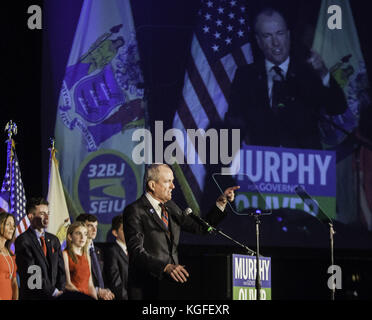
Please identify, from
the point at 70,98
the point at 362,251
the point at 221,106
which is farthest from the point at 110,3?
the point at 362,251

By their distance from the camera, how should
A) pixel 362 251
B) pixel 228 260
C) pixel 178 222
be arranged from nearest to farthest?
pixel 228 260 → pixel 178 222 → pixel 362 251

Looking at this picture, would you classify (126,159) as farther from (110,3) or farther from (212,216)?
(212,216)

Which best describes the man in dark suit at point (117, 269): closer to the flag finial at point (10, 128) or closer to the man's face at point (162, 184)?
the flag finial at point (10, 128)

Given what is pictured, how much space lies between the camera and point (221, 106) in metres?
9.26

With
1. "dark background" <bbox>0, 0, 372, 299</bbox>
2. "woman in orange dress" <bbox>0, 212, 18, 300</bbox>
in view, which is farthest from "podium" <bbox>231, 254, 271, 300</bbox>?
"dark background" <bbox>0, 0, 372, 299</bbox>

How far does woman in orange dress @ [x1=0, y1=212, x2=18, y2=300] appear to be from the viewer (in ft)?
21.1

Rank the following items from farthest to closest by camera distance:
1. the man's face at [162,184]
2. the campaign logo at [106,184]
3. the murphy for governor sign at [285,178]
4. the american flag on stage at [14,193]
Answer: the murphy for governor sign at [285,178] < the campaign logo at [106,184] < the american flag on stage at [14,193] < the man's face at [162,184]

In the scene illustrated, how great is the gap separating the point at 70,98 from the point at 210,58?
189cm

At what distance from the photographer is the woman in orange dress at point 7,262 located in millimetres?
6432

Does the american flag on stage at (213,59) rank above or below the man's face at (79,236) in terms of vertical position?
above

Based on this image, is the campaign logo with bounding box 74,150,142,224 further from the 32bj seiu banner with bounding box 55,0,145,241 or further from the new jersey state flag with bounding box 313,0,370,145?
the new jersey state flag with bounding box 313,0,370,145

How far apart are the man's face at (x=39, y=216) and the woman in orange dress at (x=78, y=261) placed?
Result: 1.98ft

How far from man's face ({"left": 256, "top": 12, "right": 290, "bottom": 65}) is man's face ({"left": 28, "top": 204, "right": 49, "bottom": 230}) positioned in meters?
4.06

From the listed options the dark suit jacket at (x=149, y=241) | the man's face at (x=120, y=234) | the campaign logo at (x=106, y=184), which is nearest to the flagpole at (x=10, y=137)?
the campaign logo at (x=106, y=184)
